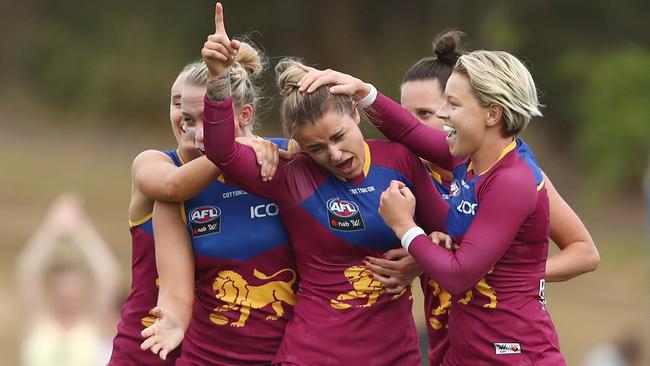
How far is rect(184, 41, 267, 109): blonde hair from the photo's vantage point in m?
4.18

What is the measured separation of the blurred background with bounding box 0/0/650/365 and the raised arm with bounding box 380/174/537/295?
967 cm

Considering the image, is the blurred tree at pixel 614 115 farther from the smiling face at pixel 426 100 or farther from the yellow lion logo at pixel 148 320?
the yellow lion logo at pixel 148 320

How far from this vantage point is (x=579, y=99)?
17.9 meters

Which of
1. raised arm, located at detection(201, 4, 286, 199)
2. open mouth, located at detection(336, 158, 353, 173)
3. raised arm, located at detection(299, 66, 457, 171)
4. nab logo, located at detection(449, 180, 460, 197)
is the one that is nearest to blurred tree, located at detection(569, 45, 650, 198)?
raised arm, located at detection(299, 66, 457, 171)

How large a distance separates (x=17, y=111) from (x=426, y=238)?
1913 cm

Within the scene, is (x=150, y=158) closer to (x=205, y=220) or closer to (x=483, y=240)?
(x=205, y=220)

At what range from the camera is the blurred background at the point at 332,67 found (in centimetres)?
1627

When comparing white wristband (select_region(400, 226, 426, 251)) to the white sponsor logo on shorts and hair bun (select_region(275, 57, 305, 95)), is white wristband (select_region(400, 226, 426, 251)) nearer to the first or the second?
the white sponsor logo on shorts

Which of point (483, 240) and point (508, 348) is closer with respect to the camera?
point (483, 240)

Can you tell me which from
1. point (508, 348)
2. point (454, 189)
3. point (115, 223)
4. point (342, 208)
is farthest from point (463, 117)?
point (115, 223)

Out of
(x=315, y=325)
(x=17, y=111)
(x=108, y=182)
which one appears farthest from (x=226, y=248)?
(x=17, y=111)

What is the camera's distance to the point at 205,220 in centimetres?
424

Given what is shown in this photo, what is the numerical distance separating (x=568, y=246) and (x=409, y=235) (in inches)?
31.9

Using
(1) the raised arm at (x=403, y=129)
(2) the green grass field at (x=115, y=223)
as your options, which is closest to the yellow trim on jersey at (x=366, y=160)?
(1) the raised arm at (x=403, y=129)
